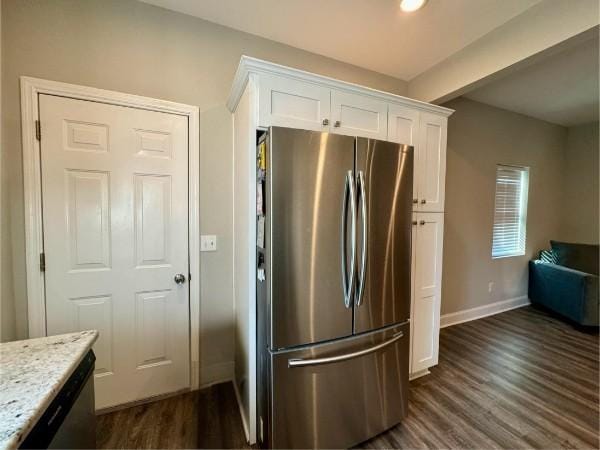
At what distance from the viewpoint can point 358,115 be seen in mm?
1697

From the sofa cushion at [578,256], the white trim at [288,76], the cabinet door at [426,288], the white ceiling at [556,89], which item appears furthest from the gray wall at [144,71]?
the sofa cushion at [578,256]

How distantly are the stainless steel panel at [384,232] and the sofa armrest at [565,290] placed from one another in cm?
296

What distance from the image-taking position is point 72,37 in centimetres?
159

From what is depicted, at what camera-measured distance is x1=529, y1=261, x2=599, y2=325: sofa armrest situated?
9.61 feet

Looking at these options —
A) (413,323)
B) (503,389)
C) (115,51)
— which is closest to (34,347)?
(115,51)

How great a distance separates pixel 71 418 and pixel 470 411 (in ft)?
7.58

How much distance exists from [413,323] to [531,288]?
3129 mm

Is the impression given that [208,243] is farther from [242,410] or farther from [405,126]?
[405,126]

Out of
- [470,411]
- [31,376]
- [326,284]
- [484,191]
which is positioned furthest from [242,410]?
[484,191]

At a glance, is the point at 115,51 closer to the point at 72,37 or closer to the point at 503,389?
the point at 72,37

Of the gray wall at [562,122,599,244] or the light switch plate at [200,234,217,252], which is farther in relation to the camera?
the gray wall at [562,122,599,244]

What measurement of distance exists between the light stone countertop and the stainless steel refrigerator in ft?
2.53

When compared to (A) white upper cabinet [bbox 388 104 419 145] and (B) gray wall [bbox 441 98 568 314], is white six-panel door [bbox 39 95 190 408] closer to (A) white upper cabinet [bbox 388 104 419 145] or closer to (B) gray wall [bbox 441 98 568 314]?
(A) white upper cabinet [bbox 388 104 419 145]

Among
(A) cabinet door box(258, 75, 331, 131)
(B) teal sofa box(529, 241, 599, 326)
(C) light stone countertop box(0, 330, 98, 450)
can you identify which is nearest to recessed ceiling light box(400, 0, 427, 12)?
(A) cabinet door box(258, 75, 331, 131)
